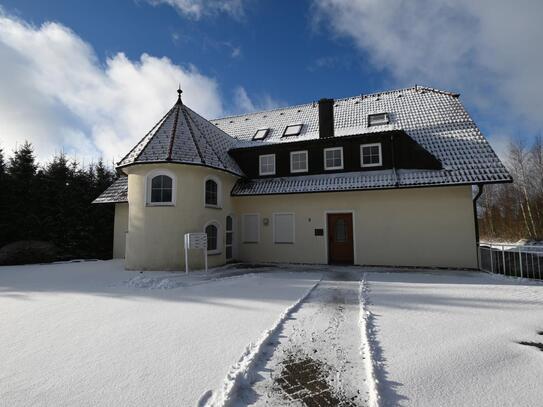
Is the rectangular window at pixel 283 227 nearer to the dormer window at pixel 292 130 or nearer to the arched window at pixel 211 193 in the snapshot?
the arched window at pixel 211 193

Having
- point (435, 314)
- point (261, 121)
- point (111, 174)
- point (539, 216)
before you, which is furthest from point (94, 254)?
point (539, 216)

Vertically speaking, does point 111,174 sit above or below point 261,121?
below

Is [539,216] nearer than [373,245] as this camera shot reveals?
No

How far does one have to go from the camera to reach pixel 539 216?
27266 millimetres

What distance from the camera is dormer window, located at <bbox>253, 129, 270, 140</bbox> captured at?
1688cm

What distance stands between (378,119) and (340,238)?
671 centimetres

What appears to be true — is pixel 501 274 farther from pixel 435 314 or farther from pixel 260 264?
pixel 260 264

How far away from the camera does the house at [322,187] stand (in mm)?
11805

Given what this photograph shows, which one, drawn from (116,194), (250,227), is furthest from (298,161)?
(116,194)

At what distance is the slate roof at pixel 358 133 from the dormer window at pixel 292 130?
0.28 m

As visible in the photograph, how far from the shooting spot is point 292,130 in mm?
16531

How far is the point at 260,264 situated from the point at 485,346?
Result: 34.1ft

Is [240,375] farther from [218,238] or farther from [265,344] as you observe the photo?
[218,238]

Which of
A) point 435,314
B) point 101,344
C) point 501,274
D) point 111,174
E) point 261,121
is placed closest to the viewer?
point 101,344
